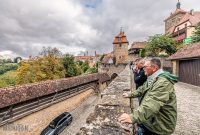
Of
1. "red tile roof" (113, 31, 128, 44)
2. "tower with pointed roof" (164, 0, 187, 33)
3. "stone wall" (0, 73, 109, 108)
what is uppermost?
"tower with pointed roof" (164, 0, 187, 33)

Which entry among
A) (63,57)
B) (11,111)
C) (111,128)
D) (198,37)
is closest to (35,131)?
(11,111)

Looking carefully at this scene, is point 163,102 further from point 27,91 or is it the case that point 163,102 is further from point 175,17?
point 175,17

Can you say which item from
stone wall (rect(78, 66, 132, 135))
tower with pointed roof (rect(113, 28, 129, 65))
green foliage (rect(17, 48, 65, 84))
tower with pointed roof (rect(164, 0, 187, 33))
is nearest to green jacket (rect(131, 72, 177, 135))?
stone wall (rect(78, 66, 132, 135))

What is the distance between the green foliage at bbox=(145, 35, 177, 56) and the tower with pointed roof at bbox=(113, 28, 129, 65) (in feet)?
50.7

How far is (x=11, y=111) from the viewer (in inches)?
304

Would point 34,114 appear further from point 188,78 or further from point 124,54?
point 124,54

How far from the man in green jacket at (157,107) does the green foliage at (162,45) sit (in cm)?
3291

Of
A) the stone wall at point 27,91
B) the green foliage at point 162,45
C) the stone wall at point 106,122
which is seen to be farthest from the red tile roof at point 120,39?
the stone wall at point 106,122

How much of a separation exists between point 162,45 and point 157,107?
35330 mm

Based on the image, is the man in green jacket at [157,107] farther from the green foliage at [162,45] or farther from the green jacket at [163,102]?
the green foliage at [162,45]

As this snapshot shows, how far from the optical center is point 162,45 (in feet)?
116

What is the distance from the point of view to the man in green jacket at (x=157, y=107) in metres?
2.10

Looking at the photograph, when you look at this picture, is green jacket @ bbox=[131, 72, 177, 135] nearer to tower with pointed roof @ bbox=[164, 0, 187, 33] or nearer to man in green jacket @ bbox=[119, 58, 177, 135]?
man in green jacket @ bbox=[119, 58, 177, 135]

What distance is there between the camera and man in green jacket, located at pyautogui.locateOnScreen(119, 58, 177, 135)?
2100 mm
